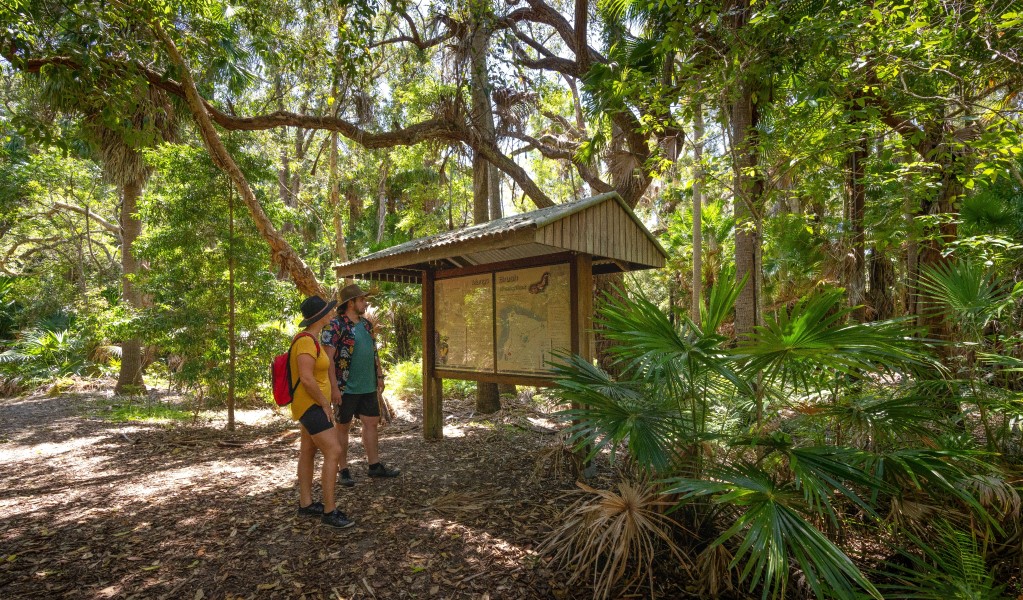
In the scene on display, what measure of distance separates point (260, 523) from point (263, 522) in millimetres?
27

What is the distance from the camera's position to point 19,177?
1398cm

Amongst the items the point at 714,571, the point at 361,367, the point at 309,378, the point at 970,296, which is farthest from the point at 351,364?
the point at 970,296

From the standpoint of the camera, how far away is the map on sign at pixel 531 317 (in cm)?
510

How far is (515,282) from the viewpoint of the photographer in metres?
5.55

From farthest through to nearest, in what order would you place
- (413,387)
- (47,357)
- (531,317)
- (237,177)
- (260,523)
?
1. (47,357)
2. (413,387)
3. (237,177)
4. (531,317)
5. (260,523)

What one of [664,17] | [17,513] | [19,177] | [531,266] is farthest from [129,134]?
[19,177]

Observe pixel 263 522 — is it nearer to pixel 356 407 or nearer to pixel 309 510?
pixel 309 510

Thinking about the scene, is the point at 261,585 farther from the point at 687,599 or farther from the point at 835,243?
the point at 835,243

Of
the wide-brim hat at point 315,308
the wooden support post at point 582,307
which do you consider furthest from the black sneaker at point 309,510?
the wooden support post at point 582,307

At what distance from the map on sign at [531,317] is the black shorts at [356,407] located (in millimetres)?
1436

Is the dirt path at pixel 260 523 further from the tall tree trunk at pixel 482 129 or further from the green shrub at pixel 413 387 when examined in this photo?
the green shrub at pixel 413 387

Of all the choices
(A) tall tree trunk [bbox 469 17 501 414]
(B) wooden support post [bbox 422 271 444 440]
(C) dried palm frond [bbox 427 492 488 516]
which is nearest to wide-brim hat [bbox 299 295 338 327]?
(C) dried palm frond [bbox 427 492 488 516]

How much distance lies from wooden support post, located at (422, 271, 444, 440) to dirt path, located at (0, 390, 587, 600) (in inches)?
11.8

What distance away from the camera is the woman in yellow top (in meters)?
3.56
